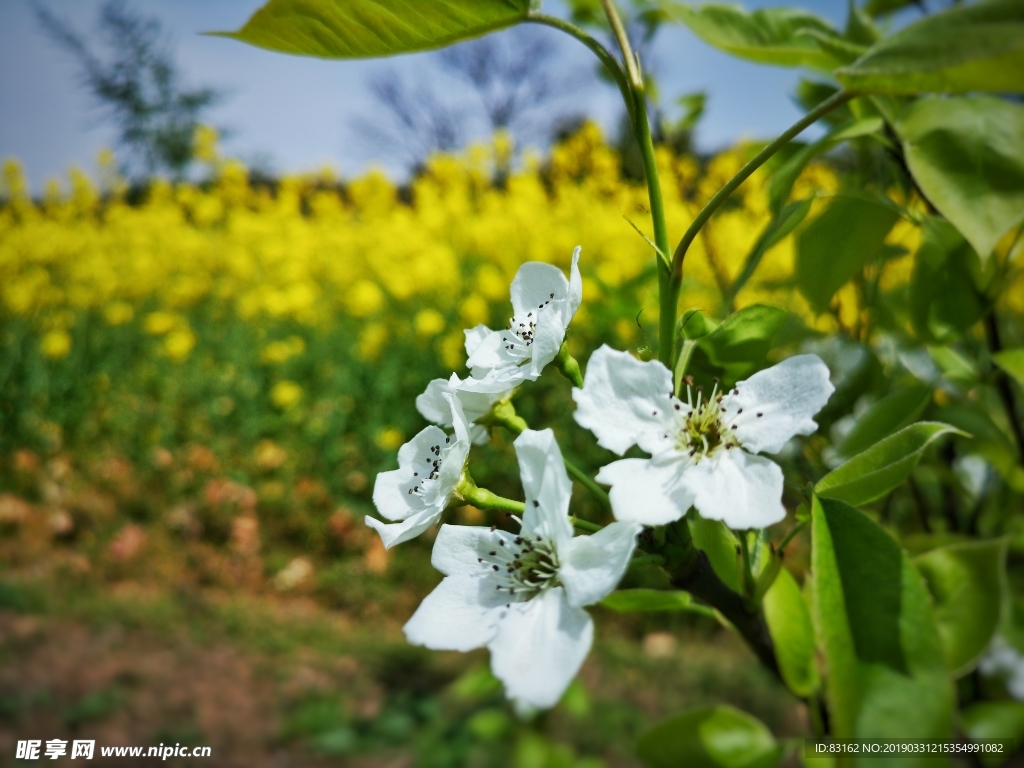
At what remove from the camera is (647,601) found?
368 mm

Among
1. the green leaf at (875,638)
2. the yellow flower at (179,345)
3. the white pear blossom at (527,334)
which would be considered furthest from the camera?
the yellow flower at (179,345)

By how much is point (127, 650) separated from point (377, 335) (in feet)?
4.84

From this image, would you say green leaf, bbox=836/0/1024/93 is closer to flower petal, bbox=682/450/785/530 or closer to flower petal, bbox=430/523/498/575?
flower petal, bbox=682/450/785/530

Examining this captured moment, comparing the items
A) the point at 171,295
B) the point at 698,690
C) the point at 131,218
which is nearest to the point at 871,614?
the point at 698,690

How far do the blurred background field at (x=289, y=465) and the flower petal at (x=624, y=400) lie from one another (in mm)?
107

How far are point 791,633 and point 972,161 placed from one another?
32 cm

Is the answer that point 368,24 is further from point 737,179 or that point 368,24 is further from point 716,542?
point 716,542

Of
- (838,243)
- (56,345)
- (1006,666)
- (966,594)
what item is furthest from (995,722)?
(56,345)

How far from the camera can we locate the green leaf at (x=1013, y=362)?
53 centimetres

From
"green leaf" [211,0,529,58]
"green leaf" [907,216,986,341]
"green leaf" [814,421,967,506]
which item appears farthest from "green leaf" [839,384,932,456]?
"green leaf" [211,0,529,58]

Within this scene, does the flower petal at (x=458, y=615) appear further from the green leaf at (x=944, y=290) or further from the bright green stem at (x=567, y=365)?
the green leaf at (x=944, y=290)

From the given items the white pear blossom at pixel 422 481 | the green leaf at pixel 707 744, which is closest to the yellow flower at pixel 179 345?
the white pear blossom at pixel 422 481

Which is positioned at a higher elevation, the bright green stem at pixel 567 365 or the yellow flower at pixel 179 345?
the yellow flower at pixel 179 345

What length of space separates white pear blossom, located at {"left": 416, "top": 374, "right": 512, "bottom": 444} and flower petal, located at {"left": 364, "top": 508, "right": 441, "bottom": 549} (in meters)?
0.05
